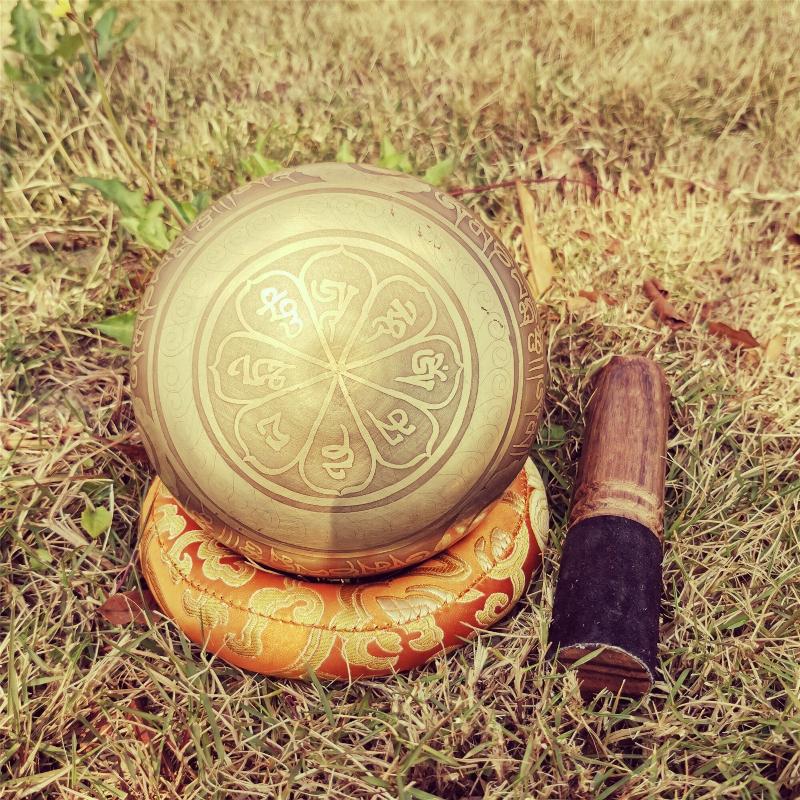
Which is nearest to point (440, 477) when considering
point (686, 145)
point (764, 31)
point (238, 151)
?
point (238, 151)

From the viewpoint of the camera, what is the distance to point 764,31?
13.1ft

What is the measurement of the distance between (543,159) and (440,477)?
2100 mm

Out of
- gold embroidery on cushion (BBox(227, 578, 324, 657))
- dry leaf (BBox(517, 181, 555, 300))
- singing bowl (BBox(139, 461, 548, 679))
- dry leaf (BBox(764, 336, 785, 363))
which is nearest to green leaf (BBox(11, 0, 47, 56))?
dry leaf (BBox(517, 181, 555, 300))

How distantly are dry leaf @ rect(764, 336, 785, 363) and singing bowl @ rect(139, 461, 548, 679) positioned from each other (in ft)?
4.20

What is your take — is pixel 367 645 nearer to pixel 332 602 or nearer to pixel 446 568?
pixel 332 602

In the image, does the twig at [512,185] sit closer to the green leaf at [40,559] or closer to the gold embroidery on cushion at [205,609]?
the gold embroidery on cushion at [205,609]

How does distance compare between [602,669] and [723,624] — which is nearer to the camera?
[602,669]

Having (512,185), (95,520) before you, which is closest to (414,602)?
(95,520)

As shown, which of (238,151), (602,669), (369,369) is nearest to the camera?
(369,369)

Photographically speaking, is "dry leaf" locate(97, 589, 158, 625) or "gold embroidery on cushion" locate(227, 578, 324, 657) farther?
"dry leaf" locate(97, 589, 158, 625)

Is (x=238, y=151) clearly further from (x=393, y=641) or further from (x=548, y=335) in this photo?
(x=393, y=641)

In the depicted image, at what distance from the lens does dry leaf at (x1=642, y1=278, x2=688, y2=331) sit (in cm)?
301

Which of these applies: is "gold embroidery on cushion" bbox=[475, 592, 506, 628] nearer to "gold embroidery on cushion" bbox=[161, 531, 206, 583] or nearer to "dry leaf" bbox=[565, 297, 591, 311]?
"gold embroidery on cushion" bbox=[161, 531, 206, 583]

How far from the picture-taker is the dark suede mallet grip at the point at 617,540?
6.78 ft
